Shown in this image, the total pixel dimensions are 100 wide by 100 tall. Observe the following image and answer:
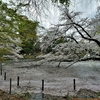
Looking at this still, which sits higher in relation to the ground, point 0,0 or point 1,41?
point 0,0

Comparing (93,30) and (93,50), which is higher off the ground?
(93,30)

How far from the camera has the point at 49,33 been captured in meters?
17.2

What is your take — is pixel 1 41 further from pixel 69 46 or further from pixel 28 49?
pixel 28 49

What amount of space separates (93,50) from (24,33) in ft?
32.8

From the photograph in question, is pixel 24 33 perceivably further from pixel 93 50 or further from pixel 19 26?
pixel 93 50

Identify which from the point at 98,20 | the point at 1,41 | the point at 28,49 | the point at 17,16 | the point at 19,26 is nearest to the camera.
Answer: the point at 17,16

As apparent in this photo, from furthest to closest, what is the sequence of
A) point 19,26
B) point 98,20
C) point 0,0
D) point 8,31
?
point 98,20 < point 8,31 < point 19,26 < point 0,0

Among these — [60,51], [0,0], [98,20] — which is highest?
[98,20]

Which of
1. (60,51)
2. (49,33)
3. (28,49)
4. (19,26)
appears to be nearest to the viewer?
(19,26)

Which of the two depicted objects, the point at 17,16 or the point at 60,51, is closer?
the point at 17,16

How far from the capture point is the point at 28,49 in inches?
1593

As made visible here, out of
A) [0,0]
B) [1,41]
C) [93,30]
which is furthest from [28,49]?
[0,0]

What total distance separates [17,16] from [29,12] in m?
2.68

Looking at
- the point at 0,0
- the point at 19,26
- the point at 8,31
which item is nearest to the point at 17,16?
the point at 0,0
